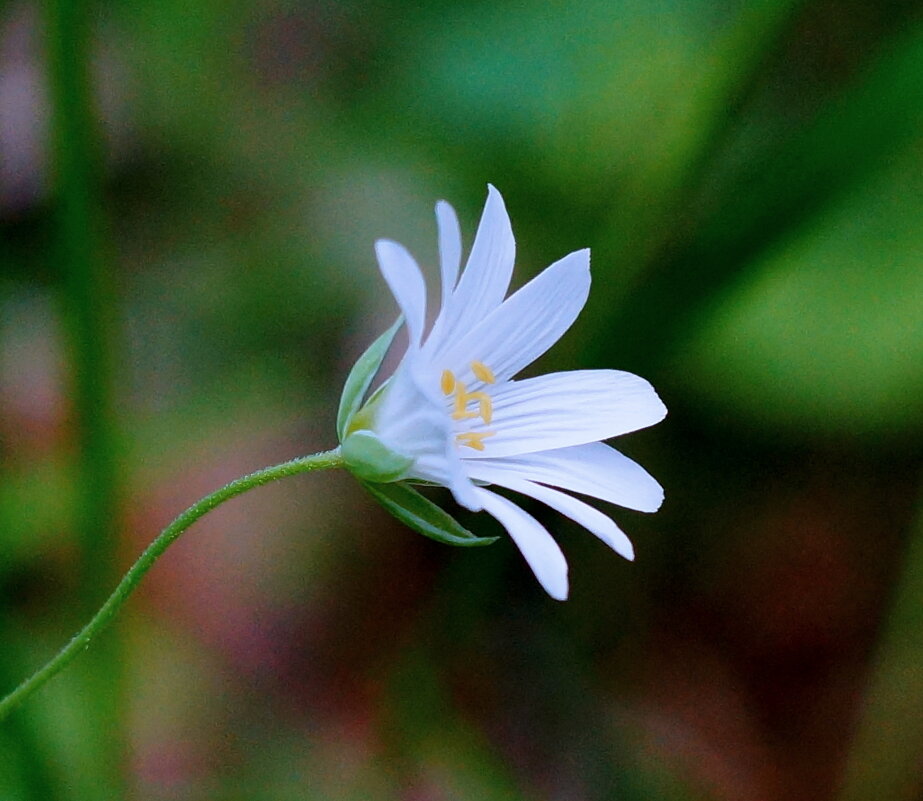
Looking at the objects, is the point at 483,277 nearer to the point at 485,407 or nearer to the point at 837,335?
the point at 485,407

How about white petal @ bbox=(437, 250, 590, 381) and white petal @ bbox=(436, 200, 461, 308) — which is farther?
white petal @ bbox=(437, 250, 590, 381)

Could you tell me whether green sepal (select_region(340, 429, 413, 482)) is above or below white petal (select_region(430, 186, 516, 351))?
below

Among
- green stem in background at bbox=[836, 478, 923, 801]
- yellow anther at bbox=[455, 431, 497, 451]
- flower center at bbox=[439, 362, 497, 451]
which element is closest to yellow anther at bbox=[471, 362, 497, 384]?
flower center at bbox=[439, 362, 497, 451]

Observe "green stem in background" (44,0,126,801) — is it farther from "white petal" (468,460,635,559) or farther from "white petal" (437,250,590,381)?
"white petal" (468,460,635,559)

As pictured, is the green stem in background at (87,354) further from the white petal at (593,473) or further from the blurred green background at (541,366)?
the white petal at (593,473)

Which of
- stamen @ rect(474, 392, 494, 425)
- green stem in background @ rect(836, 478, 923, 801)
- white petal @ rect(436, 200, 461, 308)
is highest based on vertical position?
white petal @ rect(436, 200, 461, 308)

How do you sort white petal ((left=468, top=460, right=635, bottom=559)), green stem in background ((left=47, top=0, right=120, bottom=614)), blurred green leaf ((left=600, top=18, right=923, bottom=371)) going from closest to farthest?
white petal ((left=468, top=460, right=635, bottom=559)), green stem in background ((left=47, top=0, right=120, bottom=614)), blurred green leaf ((left=600, top=18, right=923, bottom=371))

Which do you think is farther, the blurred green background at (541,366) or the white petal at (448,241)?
the blurred green background at (541,366)

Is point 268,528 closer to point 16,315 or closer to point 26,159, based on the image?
point 16,315

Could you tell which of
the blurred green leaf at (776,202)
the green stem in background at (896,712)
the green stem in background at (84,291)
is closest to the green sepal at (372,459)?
the green stem in background at (84,291)
